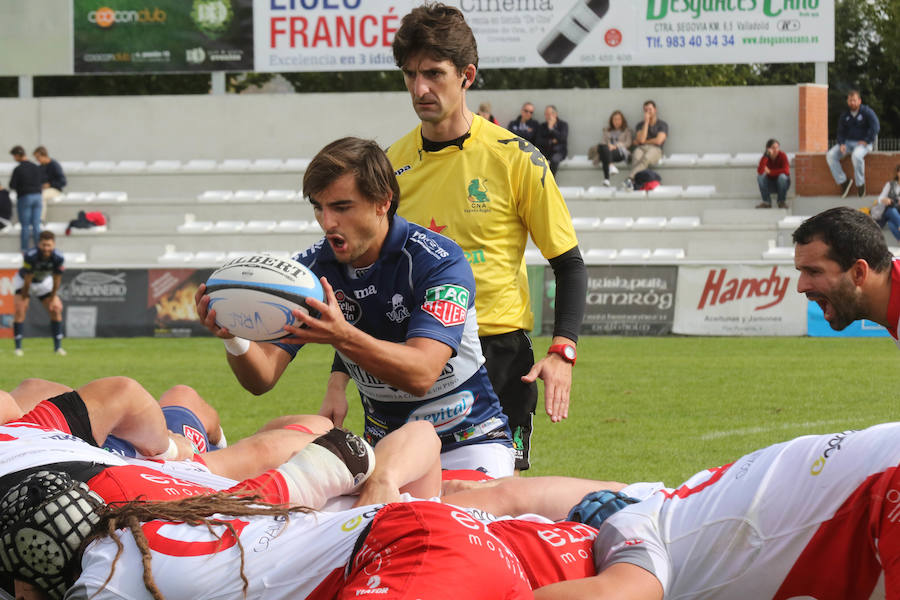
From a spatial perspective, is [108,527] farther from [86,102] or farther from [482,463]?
[86,102]

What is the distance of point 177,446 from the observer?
16.0 feet

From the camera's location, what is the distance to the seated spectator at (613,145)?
21328 mm

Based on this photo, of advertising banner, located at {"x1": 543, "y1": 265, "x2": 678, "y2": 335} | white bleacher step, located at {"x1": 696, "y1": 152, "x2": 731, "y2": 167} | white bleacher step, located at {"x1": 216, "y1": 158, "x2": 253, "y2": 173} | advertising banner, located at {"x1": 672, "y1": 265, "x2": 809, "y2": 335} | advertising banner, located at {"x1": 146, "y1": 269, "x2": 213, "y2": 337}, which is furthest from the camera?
white bleacher step, located at {"x1": 216, "y1": 158, "x2": 253, "y2": 173}

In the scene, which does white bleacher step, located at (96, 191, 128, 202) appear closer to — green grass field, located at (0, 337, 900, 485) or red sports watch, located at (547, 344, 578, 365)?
green grass field, located at (0, 337, 900, 485)

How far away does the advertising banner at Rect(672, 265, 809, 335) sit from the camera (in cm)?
1617

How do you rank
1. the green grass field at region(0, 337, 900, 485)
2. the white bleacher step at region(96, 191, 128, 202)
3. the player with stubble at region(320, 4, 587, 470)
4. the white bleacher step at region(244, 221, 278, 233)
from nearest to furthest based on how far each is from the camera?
the player with stubble at region(320, 4, 587, 470) < the green grass field at region(0, 337, 900, 485) < the white bleacher step at region(244, 221, 278, 233) < the white bleacher step at region(96, 191, 128, 202)

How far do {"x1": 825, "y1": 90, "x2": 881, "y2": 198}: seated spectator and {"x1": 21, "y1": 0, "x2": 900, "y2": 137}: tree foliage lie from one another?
17962mm

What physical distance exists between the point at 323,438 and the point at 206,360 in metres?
10.8

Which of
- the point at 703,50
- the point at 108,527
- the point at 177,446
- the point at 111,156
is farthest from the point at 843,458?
the point at 111,156

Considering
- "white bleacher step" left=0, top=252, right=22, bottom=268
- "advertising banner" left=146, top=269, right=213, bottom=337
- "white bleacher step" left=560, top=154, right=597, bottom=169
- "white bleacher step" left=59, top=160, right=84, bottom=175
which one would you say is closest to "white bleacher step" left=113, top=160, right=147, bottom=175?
"white bleacher step" left=59, top=160, right=84, bottom=175

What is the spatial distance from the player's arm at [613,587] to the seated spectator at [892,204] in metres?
17.1

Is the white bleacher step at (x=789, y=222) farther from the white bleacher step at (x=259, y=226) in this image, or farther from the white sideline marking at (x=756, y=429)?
the white sideline marking at (x=756, y=429)

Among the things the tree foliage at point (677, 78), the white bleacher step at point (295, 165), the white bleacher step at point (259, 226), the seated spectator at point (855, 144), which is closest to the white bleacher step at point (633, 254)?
the seated spectator at point (855, 144)

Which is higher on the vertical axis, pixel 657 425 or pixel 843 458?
pixel 843 458
